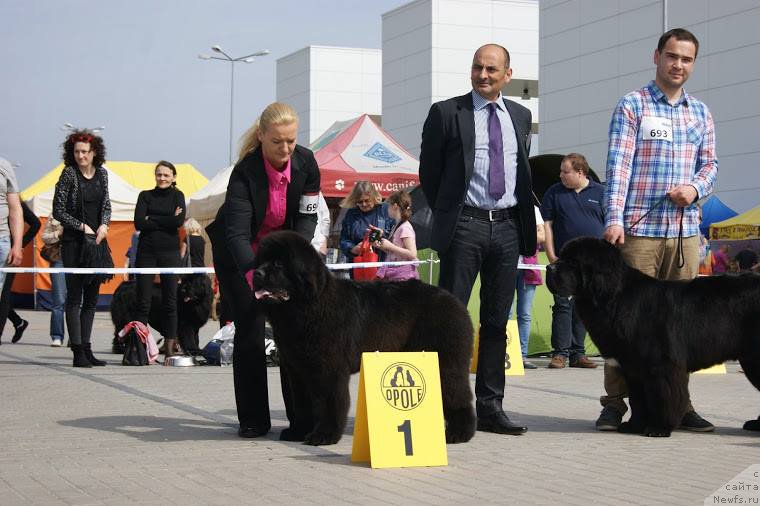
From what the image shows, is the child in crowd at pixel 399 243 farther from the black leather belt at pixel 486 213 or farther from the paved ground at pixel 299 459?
the black leather belt at pixel 486 213

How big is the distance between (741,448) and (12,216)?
217 inches

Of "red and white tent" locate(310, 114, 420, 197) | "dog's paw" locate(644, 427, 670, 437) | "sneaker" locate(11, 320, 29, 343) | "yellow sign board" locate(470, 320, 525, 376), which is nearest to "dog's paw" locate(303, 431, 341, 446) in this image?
"dog's paw" locate(644, 427, 670, 437)

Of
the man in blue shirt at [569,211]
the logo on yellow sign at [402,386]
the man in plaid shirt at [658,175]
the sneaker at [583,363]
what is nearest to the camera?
the logo on yellow sign at [402,386]

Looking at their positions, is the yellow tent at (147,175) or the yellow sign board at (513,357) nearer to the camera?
the yellow sign board at (513,357)

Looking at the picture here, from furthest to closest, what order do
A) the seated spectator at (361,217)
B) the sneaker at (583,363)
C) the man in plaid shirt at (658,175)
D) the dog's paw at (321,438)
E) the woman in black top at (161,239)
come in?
1. the seated spectator at (361,217)
2. the woman in black top at (161,239)
3. the sneaker at (583,363)
4. the man in plaid shirt at (658,175)
5. the dog's paw at (321,438)

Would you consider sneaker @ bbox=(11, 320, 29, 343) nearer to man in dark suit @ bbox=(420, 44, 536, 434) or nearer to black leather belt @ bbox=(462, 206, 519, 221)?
man in dark suit @ bbox=(420, 44, 536, 434)

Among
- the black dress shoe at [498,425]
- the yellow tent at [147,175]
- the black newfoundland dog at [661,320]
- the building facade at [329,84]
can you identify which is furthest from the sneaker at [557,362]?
the building facade at [329,84]

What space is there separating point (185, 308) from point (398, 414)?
7.31 metres

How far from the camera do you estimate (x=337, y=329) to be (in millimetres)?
5672

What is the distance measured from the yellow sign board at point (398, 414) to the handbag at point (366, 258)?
6570mm

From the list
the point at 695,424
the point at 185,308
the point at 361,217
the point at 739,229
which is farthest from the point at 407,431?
the point at 739,229

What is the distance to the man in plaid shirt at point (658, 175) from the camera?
6637mm

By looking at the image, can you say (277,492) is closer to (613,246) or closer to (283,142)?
(283,142)

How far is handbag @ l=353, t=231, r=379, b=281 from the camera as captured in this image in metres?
12.0
